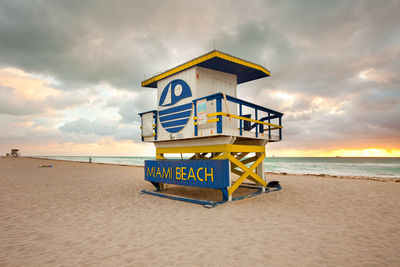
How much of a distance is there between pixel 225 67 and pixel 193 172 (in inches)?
179

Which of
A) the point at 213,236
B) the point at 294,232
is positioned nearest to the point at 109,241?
the point at 213,236

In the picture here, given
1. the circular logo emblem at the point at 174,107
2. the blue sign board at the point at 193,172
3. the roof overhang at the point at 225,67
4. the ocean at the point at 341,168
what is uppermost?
the roof overhang at the point at 225,67

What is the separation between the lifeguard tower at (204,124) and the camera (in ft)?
23.4

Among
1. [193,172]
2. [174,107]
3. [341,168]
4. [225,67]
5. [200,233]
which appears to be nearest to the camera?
[200,233]

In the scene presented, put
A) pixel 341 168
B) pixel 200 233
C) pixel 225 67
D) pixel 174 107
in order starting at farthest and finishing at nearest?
pixel 341 168 → pixel 174 107 → pixel 225 67 → pixel 200 233

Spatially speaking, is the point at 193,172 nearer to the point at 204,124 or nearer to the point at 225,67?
the point at 204,124

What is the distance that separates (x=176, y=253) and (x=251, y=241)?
5.09 ft

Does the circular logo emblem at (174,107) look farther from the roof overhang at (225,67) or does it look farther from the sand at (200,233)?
the sand at (200,233)

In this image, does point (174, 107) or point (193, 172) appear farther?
point (174, 107)

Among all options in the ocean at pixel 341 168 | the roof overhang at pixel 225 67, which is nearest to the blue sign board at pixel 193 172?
the roof overhang at pixel 225 67

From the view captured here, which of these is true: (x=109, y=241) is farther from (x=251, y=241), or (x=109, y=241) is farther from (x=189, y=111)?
(x=189, y=111)

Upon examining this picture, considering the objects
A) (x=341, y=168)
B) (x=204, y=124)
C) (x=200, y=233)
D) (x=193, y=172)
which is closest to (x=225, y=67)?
(x=204, y=124)

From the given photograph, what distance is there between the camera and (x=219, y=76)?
892cm

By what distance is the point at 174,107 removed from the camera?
8789 millimetres
